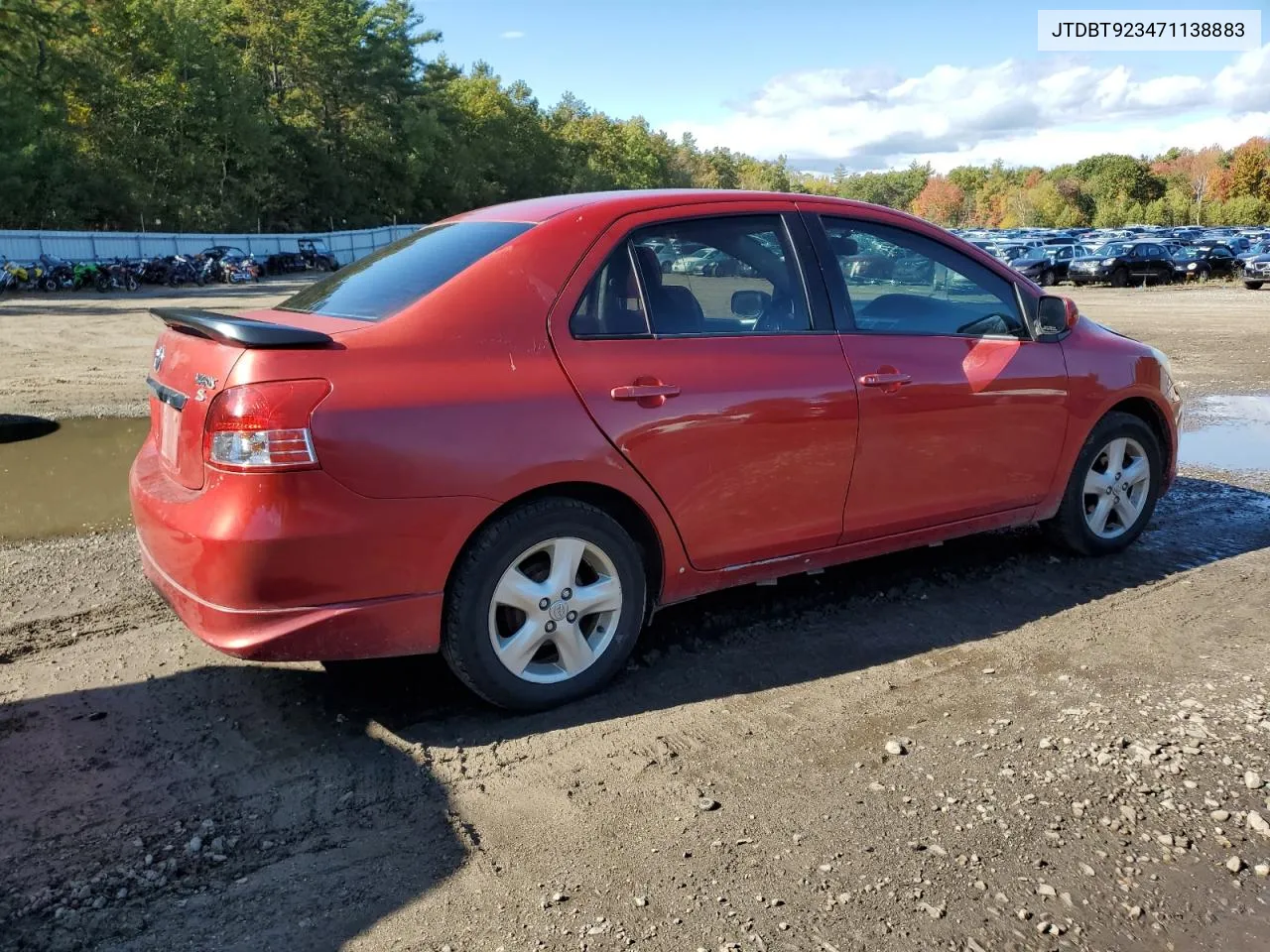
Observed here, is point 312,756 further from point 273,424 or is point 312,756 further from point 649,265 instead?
point 649,265

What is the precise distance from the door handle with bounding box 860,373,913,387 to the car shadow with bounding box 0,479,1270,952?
1035 millimetres

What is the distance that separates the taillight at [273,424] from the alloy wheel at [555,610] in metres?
0.79

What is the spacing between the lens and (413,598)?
317 centimetres

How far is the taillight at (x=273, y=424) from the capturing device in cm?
294

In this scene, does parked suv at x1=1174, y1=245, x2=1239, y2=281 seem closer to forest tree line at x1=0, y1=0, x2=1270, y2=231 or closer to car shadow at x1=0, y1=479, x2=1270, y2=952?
forest tree line at x1=0, y1=0, x2=1270, y2=231

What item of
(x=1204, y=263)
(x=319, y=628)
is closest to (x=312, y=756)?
(x=319, y=628)

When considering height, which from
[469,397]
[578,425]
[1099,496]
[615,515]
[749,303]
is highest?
[749,303]

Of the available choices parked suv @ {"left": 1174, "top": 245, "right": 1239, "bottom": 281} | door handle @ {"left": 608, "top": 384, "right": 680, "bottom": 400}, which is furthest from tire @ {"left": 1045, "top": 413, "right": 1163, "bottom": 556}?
parked suv @ {"left": 1174, "top": 245, "right": 1239, "bottom": 281}

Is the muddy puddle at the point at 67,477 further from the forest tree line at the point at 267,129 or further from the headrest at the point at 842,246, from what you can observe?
the forest tree line at the point at 267,129

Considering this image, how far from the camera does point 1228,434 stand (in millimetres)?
8617

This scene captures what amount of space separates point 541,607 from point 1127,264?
38332 mm

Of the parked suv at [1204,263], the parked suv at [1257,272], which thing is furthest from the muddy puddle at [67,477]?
the parked suv at [1204,263]

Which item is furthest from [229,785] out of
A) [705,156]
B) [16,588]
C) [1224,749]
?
[705,156]

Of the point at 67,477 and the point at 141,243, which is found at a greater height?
the point at 141,243
